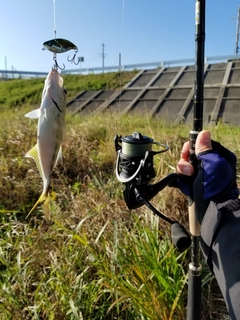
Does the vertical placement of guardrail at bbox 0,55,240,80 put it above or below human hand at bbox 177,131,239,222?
above

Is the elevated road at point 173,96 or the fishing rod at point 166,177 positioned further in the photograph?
the elevated road at point 173,96

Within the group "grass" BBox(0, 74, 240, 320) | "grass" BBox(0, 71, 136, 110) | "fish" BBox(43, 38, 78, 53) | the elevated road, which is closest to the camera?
"fish" BBox(43, 38, 78, 53)

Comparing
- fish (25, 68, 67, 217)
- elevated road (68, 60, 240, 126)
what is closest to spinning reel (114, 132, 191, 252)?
fish (25, 68, 67, 217)

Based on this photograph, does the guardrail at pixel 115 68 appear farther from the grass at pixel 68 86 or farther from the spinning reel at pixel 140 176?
the spinning reel at pixel 140 176

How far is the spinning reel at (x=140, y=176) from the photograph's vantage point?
1034 mm

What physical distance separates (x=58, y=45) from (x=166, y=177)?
25.1 inches

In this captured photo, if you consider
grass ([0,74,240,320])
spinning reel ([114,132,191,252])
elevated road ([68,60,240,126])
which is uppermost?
elevated road ([68,60,240,126])

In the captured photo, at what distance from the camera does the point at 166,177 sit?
113 centimetres


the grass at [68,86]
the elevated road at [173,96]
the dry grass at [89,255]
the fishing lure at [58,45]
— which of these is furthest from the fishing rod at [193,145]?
the grass at [68,86]

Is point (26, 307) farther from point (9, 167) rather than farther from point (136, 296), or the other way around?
point (9, 167)

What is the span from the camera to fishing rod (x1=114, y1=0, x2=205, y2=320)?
1.04 metres

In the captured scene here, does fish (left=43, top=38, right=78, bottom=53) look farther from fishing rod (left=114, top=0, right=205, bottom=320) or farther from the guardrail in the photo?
the guardrail

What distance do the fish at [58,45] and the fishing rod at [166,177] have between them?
40 centimetres

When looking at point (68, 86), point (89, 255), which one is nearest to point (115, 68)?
point (68, 86)
